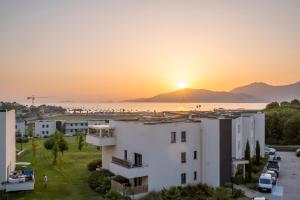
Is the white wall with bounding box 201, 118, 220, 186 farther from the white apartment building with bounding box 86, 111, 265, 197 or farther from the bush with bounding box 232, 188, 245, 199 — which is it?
the bush with bounding box 232, 188, 245, 199

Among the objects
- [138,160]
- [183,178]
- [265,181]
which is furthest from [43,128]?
[265,181]

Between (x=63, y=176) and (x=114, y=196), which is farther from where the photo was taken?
(x=63, y=176)

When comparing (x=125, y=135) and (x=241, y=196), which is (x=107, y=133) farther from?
(x=241, y=196)

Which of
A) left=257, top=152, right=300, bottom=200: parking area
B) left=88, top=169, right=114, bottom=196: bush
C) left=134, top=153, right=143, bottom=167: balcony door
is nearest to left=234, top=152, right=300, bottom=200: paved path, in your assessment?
left=257, top=152, right=300, bottom=200: parking area

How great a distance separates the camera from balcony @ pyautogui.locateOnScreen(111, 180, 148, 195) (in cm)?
2757

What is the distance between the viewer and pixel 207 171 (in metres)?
31.8

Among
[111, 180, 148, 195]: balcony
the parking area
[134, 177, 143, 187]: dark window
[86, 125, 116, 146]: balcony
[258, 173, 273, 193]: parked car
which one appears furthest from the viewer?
[86, 125, 116, 146]: balcony

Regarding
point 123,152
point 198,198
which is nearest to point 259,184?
point 198,198

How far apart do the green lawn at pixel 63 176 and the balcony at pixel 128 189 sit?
1.72m

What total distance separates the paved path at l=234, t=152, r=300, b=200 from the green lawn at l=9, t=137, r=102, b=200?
14047 mm

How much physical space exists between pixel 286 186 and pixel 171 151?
12372 millimetres

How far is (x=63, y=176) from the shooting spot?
35.0 metres

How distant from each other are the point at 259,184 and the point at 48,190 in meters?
19.3

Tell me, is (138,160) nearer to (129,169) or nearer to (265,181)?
(129,169)
